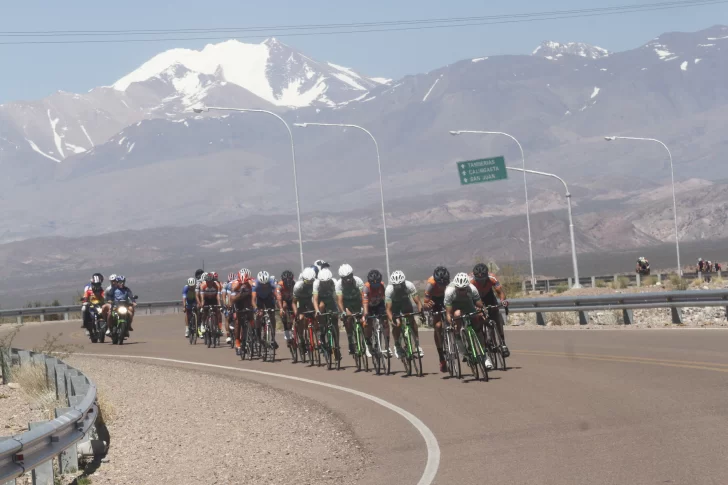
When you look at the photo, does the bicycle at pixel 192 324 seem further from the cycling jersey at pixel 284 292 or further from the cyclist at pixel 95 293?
the cycling jersey at pixel 284 292

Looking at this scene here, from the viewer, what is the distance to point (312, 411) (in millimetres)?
16484

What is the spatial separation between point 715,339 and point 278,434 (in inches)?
415

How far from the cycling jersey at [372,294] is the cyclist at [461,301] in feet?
7.25

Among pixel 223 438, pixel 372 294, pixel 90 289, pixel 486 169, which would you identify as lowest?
pixel 223 438

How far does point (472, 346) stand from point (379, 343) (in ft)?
9.77

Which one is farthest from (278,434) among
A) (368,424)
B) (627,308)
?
(627,308)

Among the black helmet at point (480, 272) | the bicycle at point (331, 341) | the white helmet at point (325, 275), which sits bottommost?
the bicycle at point (331, 341)

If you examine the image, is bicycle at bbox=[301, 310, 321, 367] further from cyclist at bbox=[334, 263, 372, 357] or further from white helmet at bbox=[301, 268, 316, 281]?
cyclist at bbox=[334, 263, 372, 357]

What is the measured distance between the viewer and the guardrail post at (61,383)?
16.9 meters

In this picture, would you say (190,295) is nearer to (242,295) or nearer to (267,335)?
(242,295)

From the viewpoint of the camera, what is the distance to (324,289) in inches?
876

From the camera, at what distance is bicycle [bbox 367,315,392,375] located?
20.4m

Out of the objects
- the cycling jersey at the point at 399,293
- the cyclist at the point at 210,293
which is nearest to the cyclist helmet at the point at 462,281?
the cycling jersey at the point at 399,293

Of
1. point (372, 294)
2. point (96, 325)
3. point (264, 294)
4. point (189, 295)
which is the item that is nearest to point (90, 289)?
point (96, 325)
